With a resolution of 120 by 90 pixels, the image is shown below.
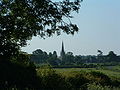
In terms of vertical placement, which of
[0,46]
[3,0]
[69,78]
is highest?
[3,0]

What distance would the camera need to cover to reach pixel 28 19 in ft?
66.0

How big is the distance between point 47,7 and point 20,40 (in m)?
3.35

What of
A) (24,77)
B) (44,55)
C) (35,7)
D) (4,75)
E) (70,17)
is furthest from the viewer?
(44,55)

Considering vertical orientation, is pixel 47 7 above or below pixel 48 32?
above

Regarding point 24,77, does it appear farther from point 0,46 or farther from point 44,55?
point 44,55

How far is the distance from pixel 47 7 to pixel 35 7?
766mm

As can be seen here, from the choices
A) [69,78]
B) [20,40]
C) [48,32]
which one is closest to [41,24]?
[48,32]

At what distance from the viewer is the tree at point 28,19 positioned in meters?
19.7

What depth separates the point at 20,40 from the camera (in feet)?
71.2

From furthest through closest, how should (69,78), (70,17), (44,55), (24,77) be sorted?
(44,55), (69,78), (24,77), (70,17)

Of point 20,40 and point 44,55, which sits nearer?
point 20,40

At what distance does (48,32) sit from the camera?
2103 cm

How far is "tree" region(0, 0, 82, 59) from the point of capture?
19659 millimetres

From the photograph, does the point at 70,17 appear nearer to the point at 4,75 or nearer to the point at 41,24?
the point at 41,24
